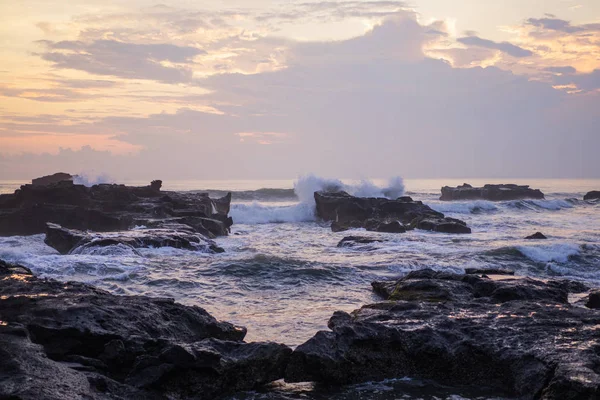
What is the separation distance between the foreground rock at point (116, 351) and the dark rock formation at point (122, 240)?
1193cm

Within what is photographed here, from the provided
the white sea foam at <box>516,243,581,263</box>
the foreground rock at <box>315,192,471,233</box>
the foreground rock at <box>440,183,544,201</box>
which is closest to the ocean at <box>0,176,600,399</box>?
the white sea foam at <box>516,243,581,263</box>

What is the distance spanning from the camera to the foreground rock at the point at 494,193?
67.8m

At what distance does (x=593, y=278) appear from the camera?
17.0 meters

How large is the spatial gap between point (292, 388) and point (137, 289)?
26.5 ft

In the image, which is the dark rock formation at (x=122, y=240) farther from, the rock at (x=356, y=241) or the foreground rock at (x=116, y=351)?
the foreground rock at (x=116, y=351)

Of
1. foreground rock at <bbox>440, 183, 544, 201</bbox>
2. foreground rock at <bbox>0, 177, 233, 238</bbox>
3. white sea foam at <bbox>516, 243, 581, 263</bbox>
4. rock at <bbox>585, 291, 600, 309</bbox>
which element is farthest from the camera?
foreground rock at <bbox>440, 183, 544, 201</bbox>

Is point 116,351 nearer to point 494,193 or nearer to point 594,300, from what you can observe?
point 594,300

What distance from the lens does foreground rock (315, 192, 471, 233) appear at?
30.9 metres

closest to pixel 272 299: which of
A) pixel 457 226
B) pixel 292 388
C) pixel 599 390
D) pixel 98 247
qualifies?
pixel 292 388

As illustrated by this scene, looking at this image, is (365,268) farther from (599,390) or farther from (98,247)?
(599,390)

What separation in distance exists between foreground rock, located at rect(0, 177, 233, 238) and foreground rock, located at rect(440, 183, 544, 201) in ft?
143

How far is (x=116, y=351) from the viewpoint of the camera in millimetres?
7062

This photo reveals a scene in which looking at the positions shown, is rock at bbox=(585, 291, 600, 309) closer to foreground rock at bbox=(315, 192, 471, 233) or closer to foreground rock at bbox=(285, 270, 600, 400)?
foreground rock at bbox=(285, 270, 600, 400)

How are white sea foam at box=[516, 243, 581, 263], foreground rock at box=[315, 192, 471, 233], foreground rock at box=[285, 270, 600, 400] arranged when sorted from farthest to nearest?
foreground rock at box=[315, 192, 471, 233]
white sea foam at box=[516, 243, 581, 263]
foreground rock at box=[285, 270, 600, 400]
